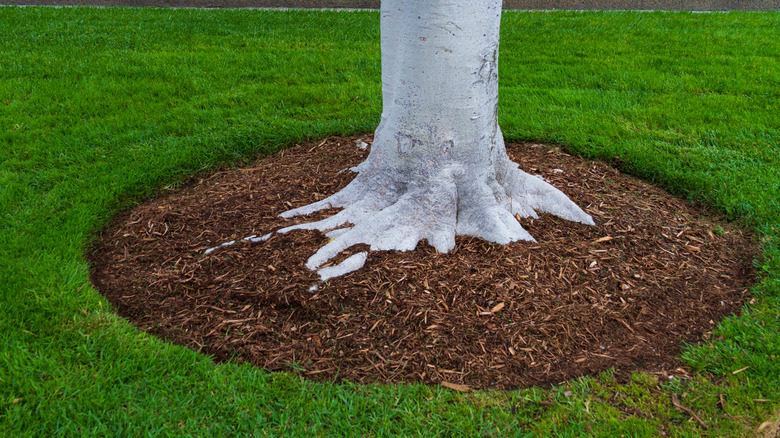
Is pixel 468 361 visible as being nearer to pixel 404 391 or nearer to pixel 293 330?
pixel 404 391

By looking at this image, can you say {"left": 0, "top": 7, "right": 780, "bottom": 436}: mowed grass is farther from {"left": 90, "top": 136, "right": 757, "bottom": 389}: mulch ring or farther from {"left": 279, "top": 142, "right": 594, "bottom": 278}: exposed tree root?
{"left": 279, "top": 142, "right": 594, "bottom": 278}: exposed tree root

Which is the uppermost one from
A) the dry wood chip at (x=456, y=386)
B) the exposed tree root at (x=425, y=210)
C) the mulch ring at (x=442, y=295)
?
the exposed tree root at (x=425, y=210)

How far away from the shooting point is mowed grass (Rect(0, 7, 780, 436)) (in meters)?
2.54

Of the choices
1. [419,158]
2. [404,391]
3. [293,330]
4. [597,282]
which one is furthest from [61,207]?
[597,282]

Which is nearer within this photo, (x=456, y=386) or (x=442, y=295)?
(x=456, y=386)

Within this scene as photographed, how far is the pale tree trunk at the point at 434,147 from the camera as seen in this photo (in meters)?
3.26

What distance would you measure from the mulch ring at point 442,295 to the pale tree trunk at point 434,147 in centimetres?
13

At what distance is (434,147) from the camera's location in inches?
138

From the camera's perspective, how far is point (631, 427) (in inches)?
97.3

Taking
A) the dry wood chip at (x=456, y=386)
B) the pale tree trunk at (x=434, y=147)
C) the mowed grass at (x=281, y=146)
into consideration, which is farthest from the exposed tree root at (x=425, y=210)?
the mowed grass at (x=281, y=146)

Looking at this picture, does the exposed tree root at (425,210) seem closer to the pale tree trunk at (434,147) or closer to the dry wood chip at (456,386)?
the pale tree trunk at (434,147)

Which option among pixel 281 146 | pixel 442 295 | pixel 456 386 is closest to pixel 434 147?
pixel 442 295

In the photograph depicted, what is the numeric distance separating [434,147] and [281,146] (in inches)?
81.3

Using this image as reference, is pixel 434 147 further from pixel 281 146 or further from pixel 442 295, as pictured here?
pixel 281 146
